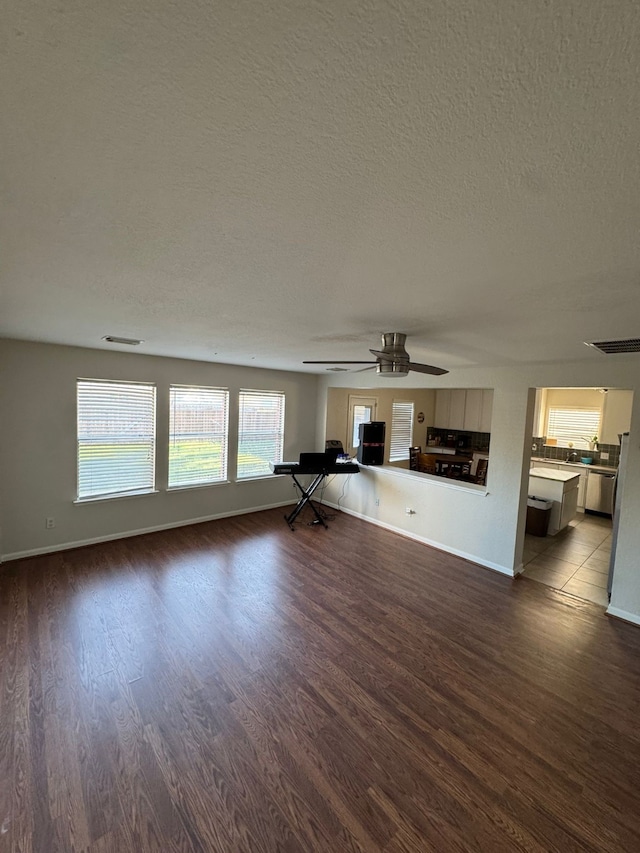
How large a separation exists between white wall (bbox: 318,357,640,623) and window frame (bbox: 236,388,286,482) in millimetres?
1444

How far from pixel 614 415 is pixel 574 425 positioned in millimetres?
629

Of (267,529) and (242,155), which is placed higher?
(242,155)

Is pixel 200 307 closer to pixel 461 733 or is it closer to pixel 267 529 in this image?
pixel 461 733

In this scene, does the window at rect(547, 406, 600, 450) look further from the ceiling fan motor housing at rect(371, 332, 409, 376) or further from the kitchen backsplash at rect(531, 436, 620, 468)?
the ceiling fan motor housing at rect(371, 332, 409, 376)

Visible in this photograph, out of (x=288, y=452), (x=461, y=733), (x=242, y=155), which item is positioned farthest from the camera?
(x=288, y=452)

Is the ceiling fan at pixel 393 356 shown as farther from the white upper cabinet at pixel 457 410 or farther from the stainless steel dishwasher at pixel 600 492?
the white upper cabinet at pixel 457 410

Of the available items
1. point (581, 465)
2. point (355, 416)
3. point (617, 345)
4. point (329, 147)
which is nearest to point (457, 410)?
point (581, 465)

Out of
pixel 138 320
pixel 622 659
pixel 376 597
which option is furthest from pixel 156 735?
pixel 622 659

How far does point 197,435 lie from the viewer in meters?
4.93

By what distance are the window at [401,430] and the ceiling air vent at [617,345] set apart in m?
4.61

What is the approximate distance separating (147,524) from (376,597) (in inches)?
121

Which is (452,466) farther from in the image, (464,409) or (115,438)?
(115,438)

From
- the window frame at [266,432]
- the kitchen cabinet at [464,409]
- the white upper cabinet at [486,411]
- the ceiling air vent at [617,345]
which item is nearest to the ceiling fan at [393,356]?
the ceiling air vent at [617,345]

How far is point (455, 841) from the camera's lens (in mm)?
1472
